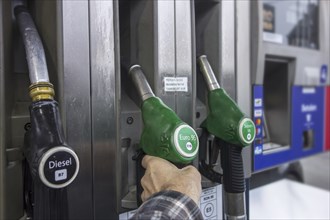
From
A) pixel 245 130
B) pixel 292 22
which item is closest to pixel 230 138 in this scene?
pixel 245 130

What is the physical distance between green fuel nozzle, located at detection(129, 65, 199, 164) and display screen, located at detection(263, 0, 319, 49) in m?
0.76

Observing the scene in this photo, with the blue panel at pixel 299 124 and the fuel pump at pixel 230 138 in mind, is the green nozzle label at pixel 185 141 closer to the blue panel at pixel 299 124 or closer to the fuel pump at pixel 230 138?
the fuel pump at pixel 230 138

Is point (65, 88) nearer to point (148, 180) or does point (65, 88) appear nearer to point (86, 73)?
point (86, 73)

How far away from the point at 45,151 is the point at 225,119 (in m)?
0.48

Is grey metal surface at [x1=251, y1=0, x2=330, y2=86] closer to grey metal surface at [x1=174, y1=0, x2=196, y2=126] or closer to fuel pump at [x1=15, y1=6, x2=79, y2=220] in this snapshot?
grey metal surface at [x1=174, y1=0, x2=196, y2=126]

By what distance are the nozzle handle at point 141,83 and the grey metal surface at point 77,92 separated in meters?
0.12

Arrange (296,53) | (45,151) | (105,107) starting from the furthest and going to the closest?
(296,53), (105,107), (45,151)

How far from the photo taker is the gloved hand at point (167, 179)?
2.06 ft

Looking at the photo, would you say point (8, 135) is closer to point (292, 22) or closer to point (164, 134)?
point (164, 134)

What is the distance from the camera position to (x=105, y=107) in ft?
2.36

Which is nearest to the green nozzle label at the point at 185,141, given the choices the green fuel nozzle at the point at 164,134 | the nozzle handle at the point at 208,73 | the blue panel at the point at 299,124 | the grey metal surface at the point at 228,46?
the green fuel nozzle at the point at 164,134

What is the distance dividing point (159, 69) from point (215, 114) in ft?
0.67

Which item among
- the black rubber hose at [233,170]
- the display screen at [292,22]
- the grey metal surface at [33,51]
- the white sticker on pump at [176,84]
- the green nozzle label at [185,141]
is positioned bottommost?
the black rubber hose at [233,170]

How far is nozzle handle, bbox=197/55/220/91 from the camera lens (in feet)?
2.81
